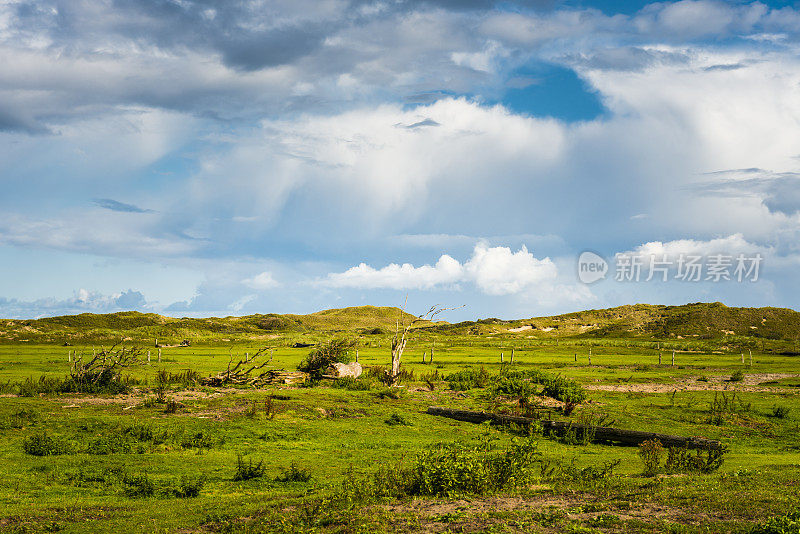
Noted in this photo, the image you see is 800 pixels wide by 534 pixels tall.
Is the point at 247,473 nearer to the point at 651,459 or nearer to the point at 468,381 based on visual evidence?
the point at 651,459

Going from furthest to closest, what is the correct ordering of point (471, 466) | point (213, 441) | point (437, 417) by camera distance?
point (437, 417) < point (213, 441) < point (471, 466)

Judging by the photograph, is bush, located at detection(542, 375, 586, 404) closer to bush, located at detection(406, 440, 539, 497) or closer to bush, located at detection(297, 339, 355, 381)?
bush, located at detection(297, 339, 355, 381)

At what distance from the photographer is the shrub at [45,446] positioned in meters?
19.5

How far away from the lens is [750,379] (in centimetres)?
5244

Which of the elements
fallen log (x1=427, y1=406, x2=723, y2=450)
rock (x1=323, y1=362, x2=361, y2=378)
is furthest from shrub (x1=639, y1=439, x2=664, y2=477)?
rock (x1=323, y1=362, x2=361, y2=378)

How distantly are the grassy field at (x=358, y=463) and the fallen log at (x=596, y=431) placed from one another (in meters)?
0.53

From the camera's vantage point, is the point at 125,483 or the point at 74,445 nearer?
the point at 125,483

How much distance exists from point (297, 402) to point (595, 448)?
14751 mm

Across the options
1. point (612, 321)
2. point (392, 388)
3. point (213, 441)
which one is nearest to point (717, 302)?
point (612, 321)

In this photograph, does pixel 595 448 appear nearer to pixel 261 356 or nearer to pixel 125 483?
pixel 125 483

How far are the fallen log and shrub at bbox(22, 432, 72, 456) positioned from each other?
17041 millimetres

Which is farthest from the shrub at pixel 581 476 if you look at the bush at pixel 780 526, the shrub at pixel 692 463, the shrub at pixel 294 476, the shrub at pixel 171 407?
the shrub at pixel 171 407

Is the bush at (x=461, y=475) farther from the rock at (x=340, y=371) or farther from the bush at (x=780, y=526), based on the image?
the rock at (x=340, y=371)

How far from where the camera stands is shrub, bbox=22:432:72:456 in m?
19.5
